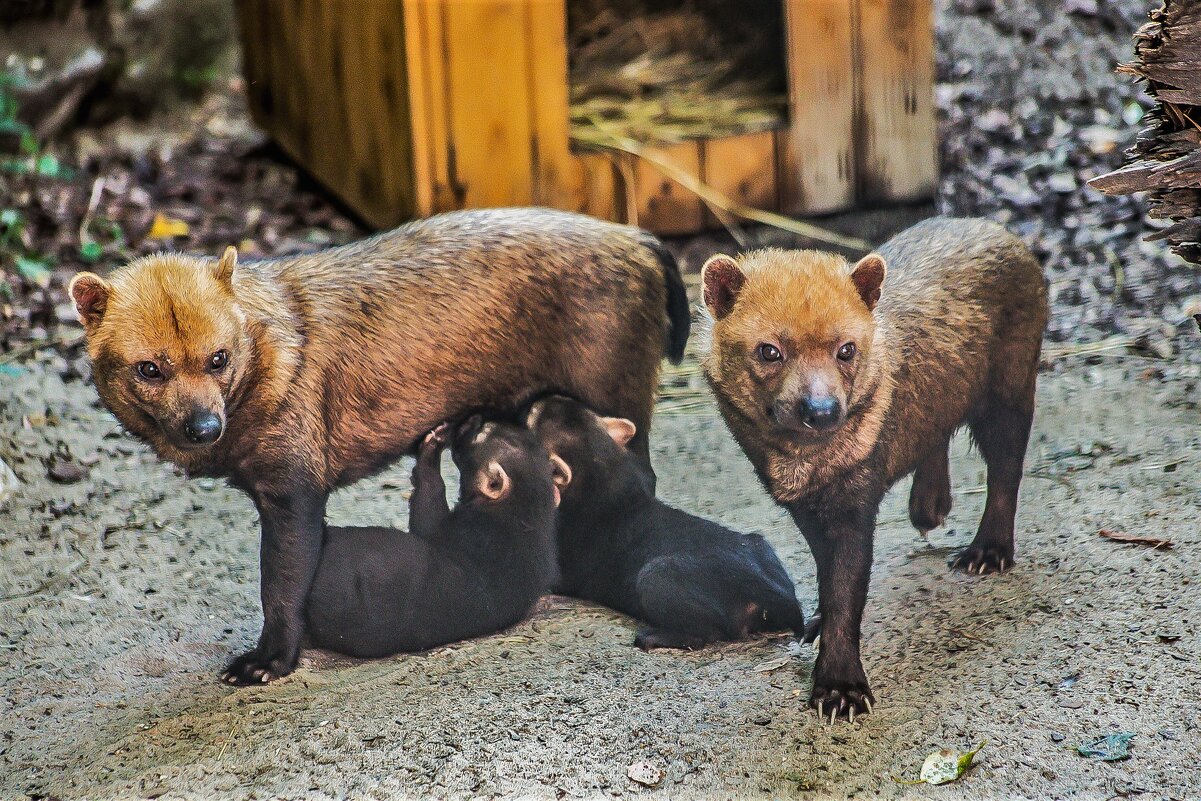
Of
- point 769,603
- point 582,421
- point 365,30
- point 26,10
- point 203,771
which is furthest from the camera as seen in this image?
point 26,10

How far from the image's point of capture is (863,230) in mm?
6715

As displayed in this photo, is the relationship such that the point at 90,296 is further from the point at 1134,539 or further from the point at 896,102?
the point at 896,102

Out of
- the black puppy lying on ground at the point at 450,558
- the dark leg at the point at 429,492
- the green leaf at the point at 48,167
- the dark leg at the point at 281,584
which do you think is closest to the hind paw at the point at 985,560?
the black puppy lying on ground at the point at 450,558

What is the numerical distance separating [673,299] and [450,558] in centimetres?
116

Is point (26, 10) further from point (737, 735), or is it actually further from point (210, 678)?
point (737, 735)

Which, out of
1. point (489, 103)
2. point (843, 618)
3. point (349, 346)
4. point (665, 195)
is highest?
point (489, 103)

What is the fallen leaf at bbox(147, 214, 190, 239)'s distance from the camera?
7.08m

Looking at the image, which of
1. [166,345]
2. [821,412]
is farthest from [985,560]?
[166,345]

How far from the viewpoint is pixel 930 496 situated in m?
4.32

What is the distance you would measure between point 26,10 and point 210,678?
6.24 metres

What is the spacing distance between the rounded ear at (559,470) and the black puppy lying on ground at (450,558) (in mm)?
45

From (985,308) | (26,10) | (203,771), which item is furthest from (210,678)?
(26,10)

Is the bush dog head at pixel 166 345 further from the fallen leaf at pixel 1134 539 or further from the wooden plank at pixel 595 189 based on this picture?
the wooden plank at pixel 595 189

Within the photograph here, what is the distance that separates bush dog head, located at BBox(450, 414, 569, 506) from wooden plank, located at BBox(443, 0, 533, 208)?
220 centimetres
